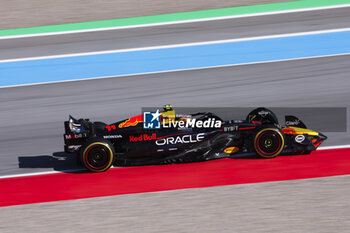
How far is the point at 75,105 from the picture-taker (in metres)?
12.2

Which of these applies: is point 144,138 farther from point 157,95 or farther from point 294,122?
point 157,95

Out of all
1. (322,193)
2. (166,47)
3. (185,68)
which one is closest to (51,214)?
(322,193)

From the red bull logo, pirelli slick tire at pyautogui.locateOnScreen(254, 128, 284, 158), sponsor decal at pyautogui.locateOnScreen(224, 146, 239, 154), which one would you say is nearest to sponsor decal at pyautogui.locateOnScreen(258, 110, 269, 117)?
pirelli slick tire at pyautogui.locateOnScreen(254, 128, 284, 158)

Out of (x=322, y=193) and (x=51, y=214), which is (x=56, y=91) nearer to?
(x=51, y=214)

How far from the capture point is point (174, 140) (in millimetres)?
8977

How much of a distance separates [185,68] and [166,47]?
1829mm

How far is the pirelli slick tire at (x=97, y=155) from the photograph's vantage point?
882 centimetres

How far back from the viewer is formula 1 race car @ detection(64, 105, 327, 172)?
29.5 feet

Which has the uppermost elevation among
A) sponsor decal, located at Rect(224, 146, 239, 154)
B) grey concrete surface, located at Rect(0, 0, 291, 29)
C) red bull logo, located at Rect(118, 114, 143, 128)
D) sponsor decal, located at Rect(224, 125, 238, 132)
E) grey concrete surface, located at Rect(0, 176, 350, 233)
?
grey concrete surface, located at Rect(0, 0, 291, 29)

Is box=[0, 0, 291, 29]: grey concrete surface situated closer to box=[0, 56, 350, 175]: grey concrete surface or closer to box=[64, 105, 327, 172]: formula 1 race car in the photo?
box=[0, 56, 350, 175]: grey concrete surface

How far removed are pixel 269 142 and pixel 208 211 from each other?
2151mm

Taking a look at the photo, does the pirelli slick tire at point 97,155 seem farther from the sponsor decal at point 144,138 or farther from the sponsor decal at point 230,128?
the sponsor decal at point 230,128

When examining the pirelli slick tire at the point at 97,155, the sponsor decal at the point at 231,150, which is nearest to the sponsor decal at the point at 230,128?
the sponsor decal at the point at 231,150

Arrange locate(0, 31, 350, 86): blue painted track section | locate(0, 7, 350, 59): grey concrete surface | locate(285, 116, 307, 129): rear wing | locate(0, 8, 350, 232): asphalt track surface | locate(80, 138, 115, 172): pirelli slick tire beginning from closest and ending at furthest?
locate(0, 8, 350, 232): asphalt track surface → locate(80, 138, 115, 172): pirelli slick tire → locate(285, 116, 307, 129): rear wing → locate(0, 31, 350, 86): blue painted track section → locate(0, 7, 350, 59): grey concrete surface
